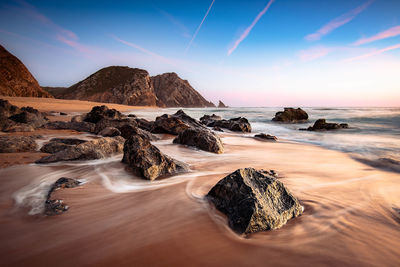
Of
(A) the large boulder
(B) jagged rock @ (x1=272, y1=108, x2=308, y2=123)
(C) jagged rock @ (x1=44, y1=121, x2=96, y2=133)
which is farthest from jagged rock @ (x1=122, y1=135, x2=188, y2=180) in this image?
(B) jagged rock @ (x1=272, y1=108, x2=308, y2=123)

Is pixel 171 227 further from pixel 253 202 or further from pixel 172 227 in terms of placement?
pixel 253 202

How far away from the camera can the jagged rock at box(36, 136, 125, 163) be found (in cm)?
301

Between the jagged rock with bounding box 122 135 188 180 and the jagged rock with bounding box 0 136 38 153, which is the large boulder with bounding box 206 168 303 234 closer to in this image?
the jagged rock with bounding box 122 135 188 180

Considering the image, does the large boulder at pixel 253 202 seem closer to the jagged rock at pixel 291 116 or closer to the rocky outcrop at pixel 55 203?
the rocky outcrop at pixel 55 203

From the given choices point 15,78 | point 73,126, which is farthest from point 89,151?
point 15,78

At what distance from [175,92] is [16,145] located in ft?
457

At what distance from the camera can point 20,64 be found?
3641cm

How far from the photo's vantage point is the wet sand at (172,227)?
1.21 m

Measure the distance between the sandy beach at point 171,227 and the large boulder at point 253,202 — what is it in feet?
0.22

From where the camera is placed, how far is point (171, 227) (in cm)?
152

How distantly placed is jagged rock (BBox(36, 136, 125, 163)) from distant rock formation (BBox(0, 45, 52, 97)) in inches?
1573

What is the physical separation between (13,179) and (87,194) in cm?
102

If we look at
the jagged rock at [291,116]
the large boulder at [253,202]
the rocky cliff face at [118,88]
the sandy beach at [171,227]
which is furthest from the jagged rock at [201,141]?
the rocky cliff face at [118,88]

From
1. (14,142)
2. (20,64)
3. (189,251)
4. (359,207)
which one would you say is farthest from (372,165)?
(20,64)
